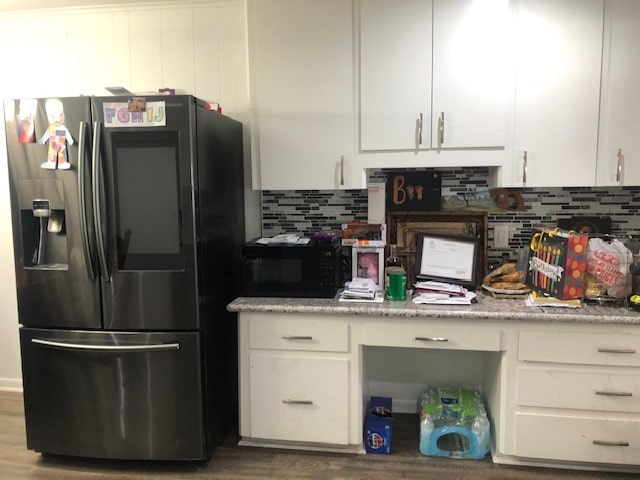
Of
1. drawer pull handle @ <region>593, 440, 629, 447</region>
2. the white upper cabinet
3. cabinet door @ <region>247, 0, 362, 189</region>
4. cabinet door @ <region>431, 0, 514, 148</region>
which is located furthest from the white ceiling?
drawer pull handle @ <region>593, 440, 629, 447</region>

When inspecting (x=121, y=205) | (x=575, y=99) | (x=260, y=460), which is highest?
(x=575, y=99)

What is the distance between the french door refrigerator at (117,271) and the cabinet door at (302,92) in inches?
11.7

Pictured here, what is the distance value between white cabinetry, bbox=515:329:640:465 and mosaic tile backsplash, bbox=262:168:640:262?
27.3 inches

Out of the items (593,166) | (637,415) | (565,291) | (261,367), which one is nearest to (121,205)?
(261,367)

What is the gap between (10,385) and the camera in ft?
10.4

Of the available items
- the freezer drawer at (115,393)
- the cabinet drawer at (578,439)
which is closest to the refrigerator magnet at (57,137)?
the freezer drawer at (115,393)

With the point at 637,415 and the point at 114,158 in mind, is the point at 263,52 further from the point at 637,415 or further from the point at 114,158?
the point at 637,415

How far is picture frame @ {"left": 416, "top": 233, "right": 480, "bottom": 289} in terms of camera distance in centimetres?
259

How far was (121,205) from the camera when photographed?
7.22ft

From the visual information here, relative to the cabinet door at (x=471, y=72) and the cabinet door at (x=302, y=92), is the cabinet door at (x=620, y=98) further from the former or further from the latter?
the cabinet door at (x=302, y=92)

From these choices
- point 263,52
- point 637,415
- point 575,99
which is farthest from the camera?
point 263,52

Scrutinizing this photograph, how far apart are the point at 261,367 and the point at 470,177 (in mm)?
1478

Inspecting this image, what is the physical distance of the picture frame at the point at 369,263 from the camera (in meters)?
2.66

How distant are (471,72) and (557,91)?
1.31ft
